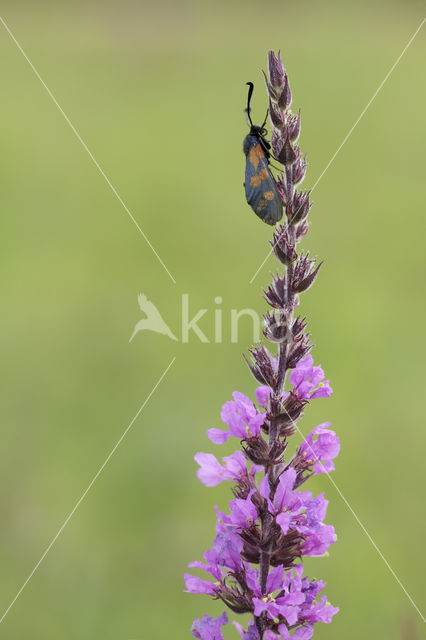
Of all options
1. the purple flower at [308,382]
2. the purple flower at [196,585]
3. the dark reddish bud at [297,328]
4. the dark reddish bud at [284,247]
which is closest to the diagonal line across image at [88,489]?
the purple flower at [196,585]

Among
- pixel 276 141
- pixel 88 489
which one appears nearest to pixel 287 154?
pixel 276 141

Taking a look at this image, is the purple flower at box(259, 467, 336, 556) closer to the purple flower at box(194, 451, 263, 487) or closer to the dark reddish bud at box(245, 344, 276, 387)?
the purple flower at box(194, 451, 263, 487)

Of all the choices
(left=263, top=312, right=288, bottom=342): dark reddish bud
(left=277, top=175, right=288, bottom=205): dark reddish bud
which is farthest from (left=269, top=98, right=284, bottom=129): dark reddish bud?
(left=263, top=312, right=288, bottom=342): dark reddish bud

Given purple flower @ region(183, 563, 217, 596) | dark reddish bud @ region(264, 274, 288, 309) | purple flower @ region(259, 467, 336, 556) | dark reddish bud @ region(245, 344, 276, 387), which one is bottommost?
purple flower @ region(183, 563, 217, 596)

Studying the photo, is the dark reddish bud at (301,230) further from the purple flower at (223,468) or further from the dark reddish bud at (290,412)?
the purple flower at (223,468)

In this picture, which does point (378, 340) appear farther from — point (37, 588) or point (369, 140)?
point (369, 140)

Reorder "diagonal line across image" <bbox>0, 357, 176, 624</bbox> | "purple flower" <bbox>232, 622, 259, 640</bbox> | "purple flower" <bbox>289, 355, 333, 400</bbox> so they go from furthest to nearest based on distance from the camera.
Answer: "diagonal line across image" <bbox>0, 357, 176, 624</bbox> < "purple flower" <bbox>289, 355, 333, 400</bbox> < "purple flower" <bbox>232, 622, 259, 640</bbox>

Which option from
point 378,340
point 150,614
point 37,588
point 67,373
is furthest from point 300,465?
point 378,340

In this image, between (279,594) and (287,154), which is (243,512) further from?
(287,154)
